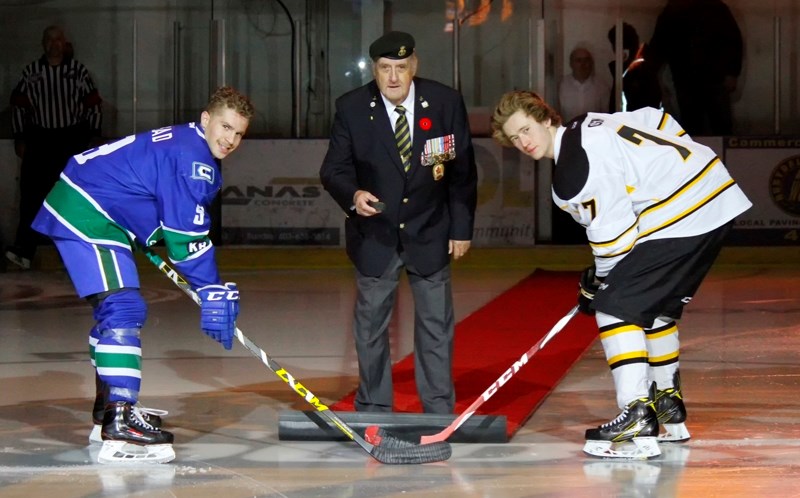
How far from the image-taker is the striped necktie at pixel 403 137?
4.59m

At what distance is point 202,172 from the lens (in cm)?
404

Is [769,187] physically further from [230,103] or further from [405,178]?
[230,103]

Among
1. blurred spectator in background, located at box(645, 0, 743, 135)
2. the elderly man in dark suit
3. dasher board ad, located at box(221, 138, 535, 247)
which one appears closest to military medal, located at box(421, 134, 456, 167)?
the elderly man in dark suit

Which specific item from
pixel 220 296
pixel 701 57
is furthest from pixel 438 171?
pixel 701 57

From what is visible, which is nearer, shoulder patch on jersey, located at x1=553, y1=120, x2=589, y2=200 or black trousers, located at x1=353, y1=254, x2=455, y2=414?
shoulder patch on jersey, located at x1=553, y1=120, x2=589, y2=200

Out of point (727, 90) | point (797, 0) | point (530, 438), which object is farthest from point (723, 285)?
point (530, 438)

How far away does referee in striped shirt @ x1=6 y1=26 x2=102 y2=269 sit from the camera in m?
9.94

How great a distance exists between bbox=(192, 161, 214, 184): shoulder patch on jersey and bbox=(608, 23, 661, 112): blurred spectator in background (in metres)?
7.23

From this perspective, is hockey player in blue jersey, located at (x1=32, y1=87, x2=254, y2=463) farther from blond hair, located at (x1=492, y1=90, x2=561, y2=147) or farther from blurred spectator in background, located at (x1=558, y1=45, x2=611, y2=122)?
blurred spectator in background, located at (x1=558, y1=45, x2=611, y2=122)

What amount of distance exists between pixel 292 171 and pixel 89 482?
22.1 feet

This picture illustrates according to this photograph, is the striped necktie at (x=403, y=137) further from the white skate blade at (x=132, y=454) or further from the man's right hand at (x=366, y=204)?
the white skate blade at (x=132, y=454)

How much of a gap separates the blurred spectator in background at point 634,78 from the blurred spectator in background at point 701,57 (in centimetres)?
15

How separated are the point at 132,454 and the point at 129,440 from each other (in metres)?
0.04

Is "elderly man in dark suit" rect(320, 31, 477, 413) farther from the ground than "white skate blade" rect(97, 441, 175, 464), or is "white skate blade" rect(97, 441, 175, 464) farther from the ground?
"elderly man in dark suit" rect(320, 31, 477, 413)
